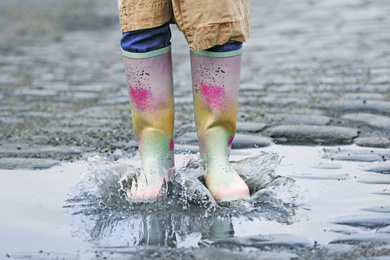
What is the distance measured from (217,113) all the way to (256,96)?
2154mm

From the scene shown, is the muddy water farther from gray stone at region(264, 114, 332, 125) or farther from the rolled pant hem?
gray stone at region(264, 114, 332, 125)

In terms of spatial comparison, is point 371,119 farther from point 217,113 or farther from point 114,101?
point 114,101

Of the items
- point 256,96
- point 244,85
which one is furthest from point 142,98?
point 244,85

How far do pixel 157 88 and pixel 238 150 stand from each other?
1009 mm

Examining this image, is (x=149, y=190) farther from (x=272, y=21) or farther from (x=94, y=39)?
(x=272, y=21)

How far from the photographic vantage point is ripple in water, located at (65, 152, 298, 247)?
267cm

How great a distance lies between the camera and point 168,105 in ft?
9.82

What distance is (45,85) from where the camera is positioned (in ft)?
18.5

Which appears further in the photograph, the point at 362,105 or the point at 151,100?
the point at 362,105

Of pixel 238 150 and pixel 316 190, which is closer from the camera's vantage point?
pixel 316 190

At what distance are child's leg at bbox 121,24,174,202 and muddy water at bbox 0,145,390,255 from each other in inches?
4.0

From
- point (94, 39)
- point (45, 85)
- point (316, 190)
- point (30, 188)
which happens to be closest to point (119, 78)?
point (45, 85)

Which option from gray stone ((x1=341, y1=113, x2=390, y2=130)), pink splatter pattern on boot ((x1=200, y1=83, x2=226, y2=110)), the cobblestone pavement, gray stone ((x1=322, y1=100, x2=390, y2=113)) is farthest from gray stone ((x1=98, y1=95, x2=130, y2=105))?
pink splatter pattern on boot ((x1=200, y1=83, x2=226, y2=110))

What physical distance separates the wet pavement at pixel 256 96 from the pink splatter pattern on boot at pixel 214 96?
2.01 feet
